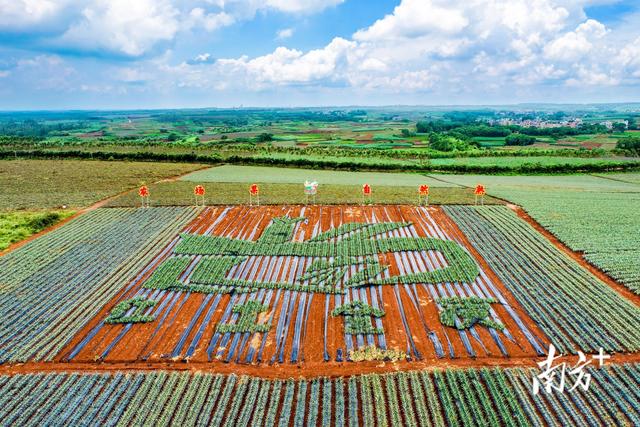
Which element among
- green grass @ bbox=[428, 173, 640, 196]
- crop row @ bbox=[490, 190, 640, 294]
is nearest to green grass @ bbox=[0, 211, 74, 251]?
crop row @ bbox=[490, 190, 640, 294]

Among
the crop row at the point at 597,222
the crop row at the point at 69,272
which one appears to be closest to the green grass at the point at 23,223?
the crop row at the point at 69,272

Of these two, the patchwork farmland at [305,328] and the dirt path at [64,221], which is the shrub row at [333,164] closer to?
the dirt path at [64,221]

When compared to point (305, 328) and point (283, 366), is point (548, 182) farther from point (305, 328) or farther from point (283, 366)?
point (283, 366)

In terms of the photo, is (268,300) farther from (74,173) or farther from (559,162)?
(559,162)

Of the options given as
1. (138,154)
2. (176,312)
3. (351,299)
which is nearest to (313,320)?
(351,299)

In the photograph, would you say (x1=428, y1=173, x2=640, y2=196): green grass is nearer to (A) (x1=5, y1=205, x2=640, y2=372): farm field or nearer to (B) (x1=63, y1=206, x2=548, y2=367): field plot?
(A) (x1=5, y1=205, x2=640, y2=372): farm field

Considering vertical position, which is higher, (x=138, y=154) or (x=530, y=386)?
(x=138, y=154)
